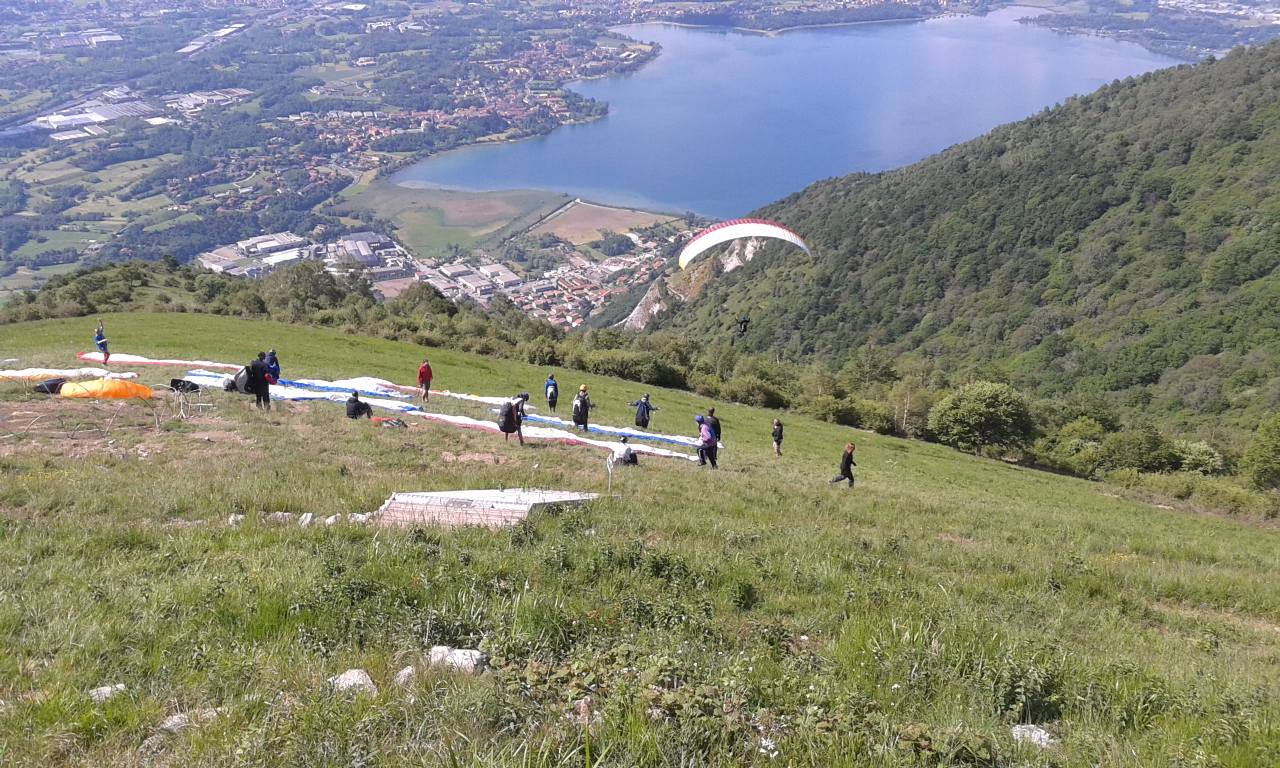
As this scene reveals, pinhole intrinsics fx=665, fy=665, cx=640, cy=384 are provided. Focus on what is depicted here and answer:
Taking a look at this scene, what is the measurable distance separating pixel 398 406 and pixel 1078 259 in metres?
101

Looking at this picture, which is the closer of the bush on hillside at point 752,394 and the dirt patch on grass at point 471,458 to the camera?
the dirt patch on grass at point 471,458

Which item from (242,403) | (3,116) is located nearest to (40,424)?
(242,403)

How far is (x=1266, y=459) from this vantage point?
31828 mm

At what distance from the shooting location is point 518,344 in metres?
46.8

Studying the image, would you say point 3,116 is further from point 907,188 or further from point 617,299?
point 907,188

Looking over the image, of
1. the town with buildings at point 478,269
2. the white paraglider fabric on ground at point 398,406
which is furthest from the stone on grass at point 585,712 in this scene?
the town with buildings at point 478,269

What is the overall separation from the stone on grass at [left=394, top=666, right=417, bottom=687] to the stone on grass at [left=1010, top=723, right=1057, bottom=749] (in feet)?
11.8

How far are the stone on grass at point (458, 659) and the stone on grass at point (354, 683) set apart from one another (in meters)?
0.39

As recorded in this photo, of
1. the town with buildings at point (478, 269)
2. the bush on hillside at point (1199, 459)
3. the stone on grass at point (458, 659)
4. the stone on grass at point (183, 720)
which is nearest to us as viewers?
the stone on grass at point (183, 720)

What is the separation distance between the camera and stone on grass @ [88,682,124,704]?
3.72 meters

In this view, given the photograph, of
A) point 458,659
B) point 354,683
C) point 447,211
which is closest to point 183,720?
point 354,683

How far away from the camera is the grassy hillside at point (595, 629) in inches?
138

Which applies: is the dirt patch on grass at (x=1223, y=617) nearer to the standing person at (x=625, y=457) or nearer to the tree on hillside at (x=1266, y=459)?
the standing person at (x=625, y=457)

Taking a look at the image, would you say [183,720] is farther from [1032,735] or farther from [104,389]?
[104,389]
